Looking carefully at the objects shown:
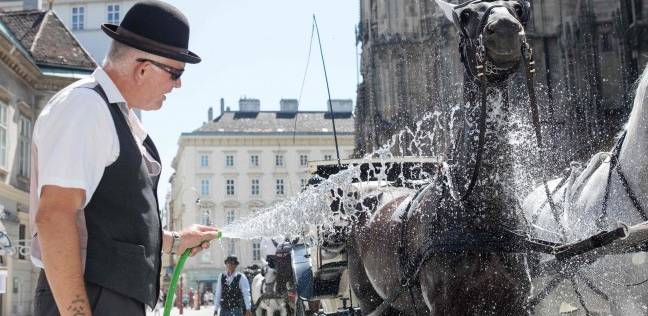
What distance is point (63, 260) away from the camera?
2.24 metres

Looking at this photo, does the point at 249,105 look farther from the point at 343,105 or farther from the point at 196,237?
the point at 196,237

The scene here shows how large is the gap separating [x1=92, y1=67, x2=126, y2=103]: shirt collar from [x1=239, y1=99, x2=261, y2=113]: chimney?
249 ft

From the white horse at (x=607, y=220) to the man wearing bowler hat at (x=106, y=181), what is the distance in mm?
2589

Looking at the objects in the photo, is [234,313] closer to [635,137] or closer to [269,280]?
[269,280]

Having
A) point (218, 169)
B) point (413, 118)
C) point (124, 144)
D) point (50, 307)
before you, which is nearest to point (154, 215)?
point (124, 144)

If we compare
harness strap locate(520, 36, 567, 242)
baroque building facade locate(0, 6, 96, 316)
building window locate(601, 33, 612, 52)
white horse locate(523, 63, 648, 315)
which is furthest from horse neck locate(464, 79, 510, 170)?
building window locate(601, 33, 612, 52)

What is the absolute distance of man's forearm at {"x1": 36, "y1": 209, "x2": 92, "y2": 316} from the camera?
2.24m

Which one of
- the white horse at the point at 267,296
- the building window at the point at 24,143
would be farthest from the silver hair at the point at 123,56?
the building window at the point at 24,143

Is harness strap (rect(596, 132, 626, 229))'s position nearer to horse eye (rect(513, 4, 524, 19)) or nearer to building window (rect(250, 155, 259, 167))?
horse eye (rect(513, 4, 524, 19))

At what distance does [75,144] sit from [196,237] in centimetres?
94

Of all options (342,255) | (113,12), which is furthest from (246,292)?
(113,12)

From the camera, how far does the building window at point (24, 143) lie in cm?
2317

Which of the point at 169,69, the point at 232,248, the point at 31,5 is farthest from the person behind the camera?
the point at 232,248

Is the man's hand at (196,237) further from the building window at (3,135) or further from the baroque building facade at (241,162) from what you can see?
the baroque building facade at (241,162)
